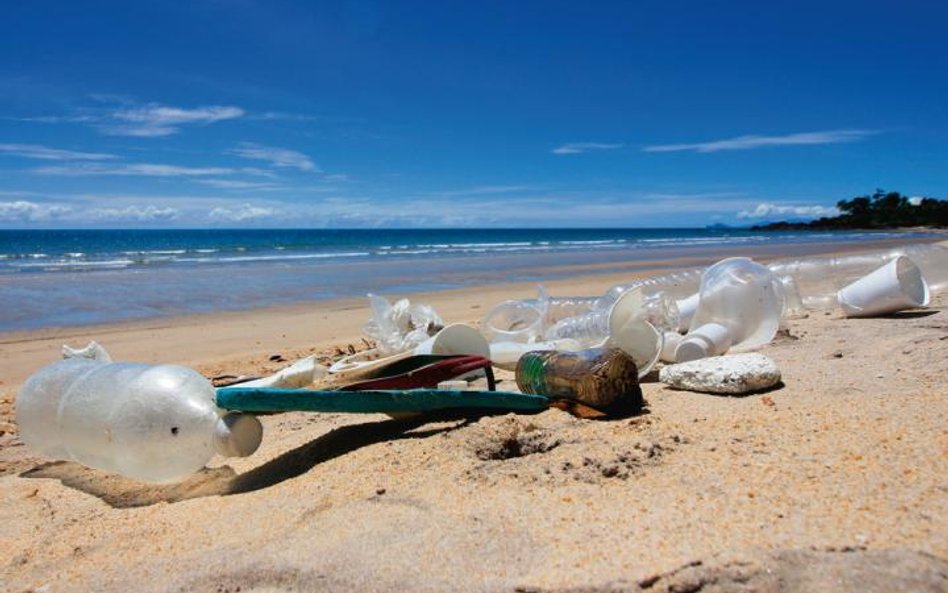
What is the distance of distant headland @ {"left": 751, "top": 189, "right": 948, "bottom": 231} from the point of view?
66.4m

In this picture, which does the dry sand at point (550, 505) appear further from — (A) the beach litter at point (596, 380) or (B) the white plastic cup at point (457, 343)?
(B) the white plastic cup at point (457, 343)

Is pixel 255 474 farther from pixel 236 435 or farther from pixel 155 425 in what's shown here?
pixel 155 425

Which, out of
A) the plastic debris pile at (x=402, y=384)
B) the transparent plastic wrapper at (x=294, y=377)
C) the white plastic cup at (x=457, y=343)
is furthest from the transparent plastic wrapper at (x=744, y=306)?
the transparent plastic wrapper at (x=294, y=377)

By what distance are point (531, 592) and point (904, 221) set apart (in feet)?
265

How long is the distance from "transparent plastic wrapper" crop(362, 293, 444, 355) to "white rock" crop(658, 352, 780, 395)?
226 cm

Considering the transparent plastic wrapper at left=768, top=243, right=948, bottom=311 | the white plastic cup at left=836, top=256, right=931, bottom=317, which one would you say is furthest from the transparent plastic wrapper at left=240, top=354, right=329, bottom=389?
the transparent plastic wrapper at left=768, top=243, right=948, bottom=311

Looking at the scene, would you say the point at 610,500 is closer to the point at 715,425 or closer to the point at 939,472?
the point at 715,425

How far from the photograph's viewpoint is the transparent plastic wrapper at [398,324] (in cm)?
507

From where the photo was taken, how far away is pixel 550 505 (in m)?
1.96

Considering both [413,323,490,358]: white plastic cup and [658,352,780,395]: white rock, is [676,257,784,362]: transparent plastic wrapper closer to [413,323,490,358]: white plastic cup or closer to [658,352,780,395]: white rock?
[658,352,780,395]: white rock

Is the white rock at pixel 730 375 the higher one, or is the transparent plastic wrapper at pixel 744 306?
the transparent plastic wrapper at pixel 744 306

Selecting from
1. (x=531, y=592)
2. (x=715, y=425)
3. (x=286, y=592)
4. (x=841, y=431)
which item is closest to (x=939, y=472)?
(x=841, y=431)

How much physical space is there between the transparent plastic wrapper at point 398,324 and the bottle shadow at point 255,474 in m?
2.10

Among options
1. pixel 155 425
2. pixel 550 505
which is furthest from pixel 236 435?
pixel 550 505
